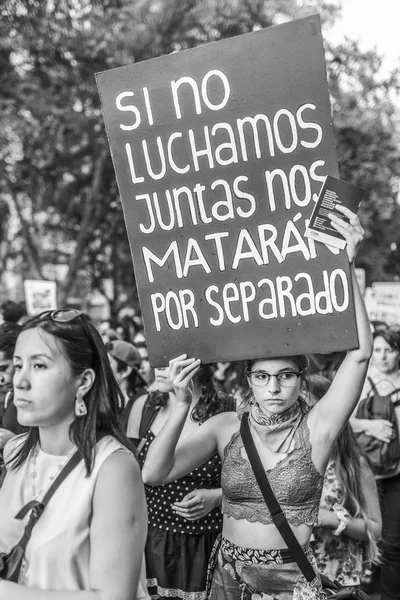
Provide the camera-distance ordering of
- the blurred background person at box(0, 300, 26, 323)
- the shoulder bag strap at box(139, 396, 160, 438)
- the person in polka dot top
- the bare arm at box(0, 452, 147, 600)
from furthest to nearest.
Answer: the blurred background person at box(0, 300, 26, 323) → the shoulder bag strap at box(139, 396, 160, 438) → the person in polka dot top → the bare arm at box(0, 452, 147, 600)

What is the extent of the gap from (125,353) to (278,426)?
3118 mm

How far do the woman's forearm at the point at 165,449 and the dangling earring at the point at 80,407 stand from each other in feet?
2.09

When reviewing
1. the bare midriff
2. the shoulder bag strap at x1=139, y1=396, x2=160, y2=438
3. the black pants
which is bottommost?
the black pants

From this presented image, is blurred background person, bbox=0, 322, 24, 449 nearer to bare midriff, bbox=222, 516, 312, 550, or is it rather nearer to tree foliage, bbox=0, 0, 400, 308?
bare midriff, bbox=222, 516, 312, 550

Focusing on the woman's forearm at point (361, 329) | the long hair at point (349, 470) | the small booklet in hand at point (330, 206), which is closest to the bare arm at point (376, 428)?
the long hair at point (349, 470)

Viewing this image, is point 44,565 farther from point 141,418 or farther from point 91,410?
point 141,418

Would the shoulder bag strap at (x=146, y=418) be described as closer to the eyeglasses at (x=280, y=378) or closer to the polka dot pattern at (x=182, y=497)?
the polka dot pattern at (x=182, y=497)

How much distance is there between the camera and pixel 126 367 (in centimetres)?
562

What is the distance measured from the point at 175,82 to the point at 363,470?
2.08 metres

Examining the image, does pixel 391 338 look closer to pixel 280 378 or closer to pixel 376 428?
pixel 376 428

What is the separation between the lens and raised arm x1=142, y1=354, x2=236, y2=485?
9.05 ft

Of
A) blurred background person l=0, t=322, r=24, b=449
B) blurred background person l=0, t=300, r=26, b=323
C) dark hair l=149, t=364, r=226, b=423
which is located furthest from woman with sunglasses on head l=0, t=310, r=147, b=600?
blurred background person l=0, t=300, r=26, b=323

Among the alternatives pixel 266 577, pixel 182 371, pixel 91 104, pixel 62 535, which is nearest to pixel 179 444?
pixel 182 371

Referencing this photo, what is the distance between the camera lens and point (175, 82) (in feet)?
9.02
